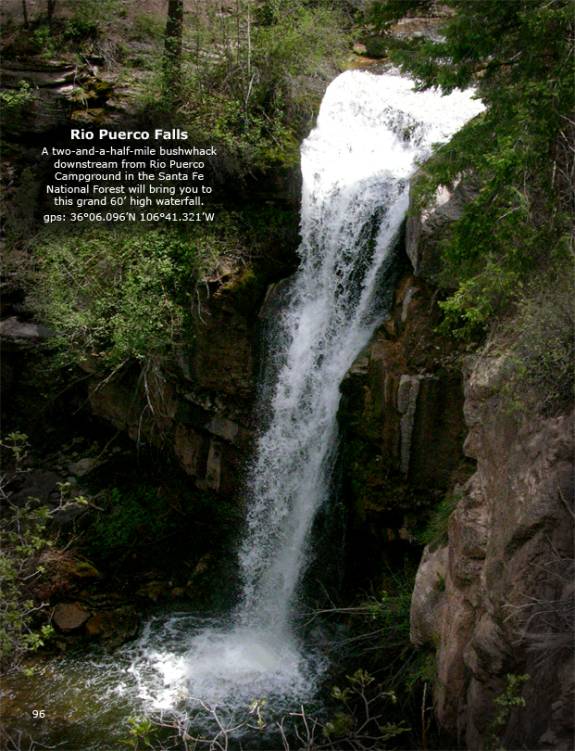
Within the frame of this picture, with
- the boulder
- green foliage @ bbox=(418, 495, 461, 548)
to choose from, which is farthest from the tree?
green foliage @ bbox=(418, 495, 461, 548)

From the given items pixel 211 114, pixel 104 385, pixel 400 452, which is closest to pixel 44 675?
pixel 104 385

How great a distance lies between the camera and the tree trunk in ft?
33.6

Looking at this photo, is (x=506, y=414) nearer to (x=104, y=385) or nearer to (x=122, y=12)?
(x=104, y=385)

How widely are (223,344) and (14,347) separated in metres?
3.91

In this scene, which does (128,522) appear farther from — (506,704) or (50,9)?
(50,9)

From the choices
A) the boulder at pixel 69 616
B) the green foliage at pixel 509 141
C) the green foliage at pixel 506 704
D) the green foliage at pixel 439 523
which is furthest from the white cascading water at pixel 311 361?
the green foliage at pixel 506 704

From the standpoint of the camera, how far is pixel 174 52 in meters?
10.4

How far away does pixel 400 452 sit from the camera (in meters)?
8.23

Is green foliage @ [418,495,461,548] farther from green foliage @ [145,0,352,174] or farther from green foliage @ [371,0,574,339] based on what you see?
green foliage @ [145,0,352,174]

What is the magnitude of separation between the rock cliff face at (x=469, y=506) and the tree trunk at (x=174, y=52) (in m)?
4.67

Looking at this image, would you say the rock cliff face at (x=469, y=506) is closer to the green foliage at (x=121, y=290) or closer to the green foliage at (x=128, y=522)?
the green foliage at (x=121, y=290)

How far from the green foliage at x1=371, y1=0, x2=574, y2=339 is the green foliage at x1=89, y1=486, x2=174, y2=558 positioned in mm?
6352

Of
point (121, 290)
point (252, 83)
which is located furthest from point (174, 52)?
point (121, 290)

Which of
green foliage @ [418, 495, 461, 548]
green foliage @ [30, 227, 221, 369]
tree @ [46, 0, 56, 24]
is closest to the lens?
green foliage @ [418, 495, 461, 548]
